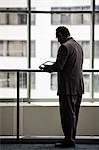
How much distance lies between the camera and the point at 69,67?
4.07 meters

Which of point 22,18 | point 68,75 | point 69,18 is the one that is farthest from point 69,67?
point 22,18

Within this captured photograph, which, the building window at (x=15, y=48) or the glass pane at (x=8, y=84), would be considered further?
the building window at (x=15, y=48)

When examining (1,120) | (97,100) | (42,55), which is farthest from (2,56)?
(97,100)

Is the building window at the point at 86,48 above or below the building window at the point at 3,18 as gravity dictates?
below

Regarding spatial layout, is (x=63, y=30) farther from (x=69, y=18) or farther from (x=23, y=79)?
(x=69, y=18)

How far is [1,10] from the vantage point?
18.1 ft

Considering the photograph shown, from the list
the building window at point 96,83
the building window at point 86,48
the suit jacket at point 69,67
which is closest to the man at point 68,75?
the suit jacket at point 69,67

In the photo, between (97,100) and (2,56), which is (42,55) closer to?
(2,56)

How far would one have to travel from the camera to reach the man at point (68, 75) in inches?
158

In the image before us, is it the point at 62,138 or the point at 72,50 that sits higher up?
the point at 72,50

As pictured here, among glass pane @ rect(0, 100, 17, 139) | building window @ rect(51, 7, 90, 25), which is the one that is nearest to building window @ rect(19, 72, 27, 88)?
glass pane @ rect(0, 100, 17, 139)

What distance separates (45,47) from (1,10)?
0.92 m

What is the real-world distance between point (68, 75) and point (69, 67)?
96 mm

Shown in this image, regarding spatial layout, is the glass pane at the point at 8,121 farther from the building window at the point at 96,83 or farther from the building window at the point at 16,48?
the building window at the point at 96,83
